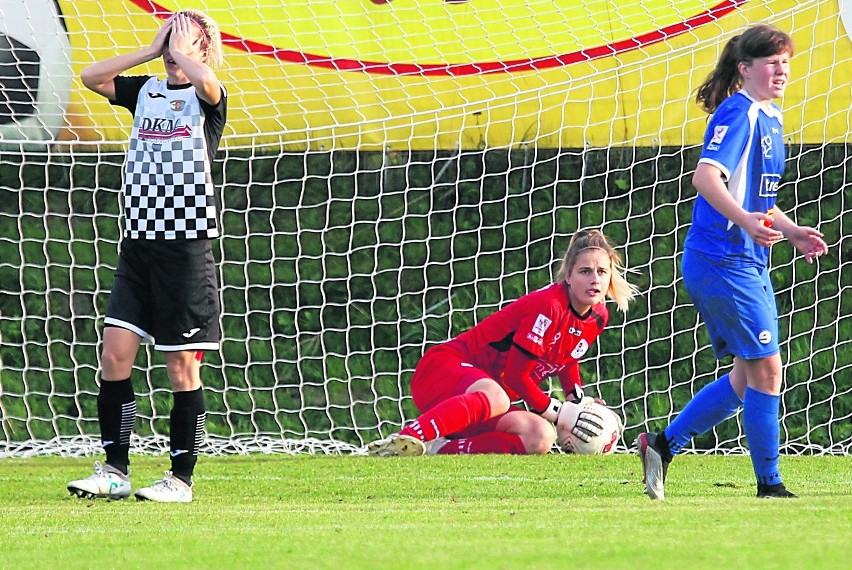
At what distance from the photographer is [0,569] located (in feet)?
9.89

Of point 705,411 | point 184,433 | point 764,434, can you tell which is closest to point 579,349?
point 705,411

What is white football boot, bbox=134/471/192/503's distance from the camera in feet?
14.7

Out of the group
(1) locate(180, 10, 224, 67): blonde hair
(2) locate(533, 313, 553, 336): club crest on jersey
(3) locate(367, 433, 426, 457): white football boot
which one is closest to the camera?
(1) locate(180, 10, 224, 67): blonde hair

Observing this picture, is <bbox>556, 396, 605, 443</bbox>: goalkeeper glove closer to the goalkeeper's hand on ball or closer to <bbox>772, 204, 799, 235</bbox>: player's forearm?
the goalkeeper's hand on ball

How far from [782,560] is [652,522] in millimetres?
677

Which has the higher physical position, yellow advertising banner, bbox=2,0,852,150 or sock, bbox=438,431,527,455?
yellow advertising banner, bbox=2,0,852,150

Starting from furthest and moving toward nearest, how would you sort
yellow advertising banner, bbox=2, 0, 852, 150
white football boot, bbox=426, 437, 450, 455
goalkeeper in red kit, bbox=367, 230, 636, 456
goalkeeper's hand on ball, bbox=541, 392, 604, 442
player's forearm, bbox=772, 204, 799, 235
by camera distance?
yellow advertising banner, bbox=2, 0, 852, 150 < white football boot, bbox=426, 437, 450, 455 < goalkeeper's hand on ball, bbox=541, 392, 604, 442 < goalkeeper in red kit, bbox=367, 230, 636, 456 < player's forearm, bbox=772, 204, 799, 235

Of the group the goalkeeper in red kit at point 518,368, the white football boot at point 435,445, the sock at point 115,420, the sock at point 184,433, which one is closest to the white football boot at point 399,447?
the goalkeeper in red kit at point 518,368

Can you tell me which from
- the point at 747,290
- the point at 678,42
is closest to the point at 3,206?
the point at 678,42

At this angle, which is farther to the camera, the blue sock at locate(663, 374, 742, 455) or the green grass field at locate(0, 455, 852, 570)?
the blue sock at locate(663, 374, 742, 455)

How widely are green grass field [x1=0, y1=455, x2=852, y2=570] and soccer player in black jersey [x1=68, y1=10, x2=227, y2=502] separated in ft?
0.72

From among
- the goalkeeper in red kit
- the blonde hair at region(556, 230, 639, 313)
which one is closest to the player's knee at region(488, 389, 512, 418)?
the goalkeeper in red kit

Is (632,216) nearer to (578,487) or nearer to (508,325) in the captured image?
(508,325)

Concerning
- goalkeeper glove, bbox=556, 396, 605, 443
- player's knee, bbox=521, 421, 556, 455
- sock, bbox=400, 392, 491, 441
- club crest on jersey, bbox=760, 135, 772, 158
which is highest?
club crest on jersey, bbox=760, 135, 772, 158
